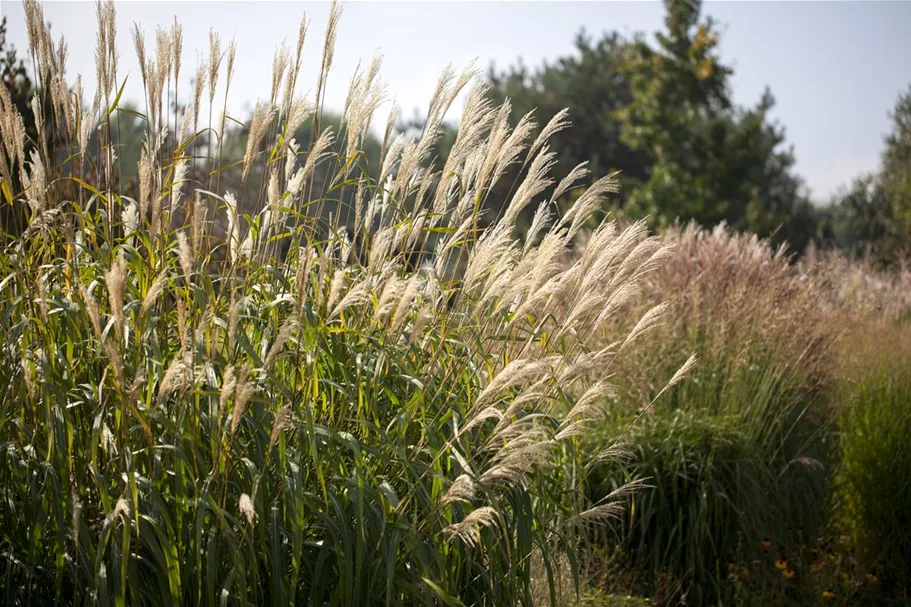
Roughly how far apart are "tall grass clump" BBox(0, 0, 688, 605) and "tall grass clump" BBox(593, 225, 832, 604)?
156cm

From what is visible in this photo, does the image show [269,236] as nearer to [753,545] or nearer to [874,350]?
[753,545]

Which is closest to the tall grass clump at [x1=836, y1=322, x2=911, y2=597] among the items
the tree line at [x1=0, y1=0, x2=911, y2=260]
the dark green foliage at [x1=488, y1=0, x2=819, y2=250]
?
the tree line at [x1=0, y1=0, x2=911, y2=260]

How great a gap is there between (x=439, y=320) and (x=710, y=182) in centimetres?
1912

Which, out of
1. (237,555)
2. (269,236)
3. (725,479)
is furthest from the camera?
(725,479)

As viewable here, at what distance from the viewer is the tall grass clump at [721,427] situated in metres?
4.58

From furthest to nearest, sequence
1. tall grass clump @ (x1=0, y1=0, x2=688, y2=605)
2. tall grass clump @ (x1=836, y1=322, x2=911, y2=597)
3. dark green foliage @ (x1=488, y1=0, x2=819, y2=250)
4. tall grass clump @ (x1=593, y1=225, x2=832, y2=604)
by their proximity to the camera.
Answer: dark green foliage @ (x1=488, y1=0, x2=819, y2=250)
tall grass clump @ (x1=836, y1=322, x2=911, y2=597)
tall grass clump @ (x1=593, y1=225, x2=832, y2=604)
tall grass clump @ (x1=0, y1=0, x2=688, y2=605)

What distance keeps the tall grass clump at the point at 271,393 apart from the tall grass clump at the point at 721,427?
156 cm

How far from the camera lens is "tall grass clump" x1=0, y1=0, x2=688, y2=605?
7.00ft

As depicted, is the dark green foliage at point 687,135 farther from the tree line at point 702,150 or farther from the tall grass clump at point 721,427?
the tall grass clump at point 721,427

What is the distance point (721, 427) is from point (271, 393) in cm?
311

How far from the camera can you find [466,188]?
9.68ft

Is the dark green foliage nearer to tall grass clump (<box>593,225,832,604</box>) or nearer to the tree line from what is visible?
the tree line

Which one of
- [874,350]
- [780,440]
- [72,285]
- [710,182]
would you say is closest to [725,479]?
[780,440]

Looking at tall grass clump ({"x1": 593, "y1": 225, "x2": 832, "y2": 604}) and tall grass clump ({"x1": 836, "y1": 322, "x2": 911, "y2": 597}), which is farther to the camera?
tall grass clump ({"x1": 836, "y1": 322, "x2": 911, "y2": 597})
